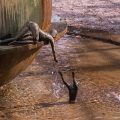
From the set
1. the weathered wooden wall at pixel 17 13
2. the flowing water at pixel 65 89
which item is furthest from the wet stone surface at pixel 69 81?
the weathered wooden wall at pixel 17 13

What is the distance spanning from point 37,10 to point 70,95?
3.61 feet

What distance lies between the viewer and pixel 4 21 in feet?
10.8

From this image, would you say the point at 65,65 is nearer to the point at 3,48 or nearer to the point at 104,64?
the point at 104,64

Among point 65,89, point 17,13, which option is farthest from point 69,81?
point 17,13

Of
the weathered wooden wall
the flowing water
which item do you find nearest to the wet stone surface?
the flowing water

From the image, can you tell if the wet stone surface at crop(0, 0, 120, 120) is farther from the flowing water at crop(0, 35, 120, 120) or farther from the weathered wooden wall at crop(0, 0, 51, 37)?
the weathered wooden wall at crop(0, 0, 51, 37)

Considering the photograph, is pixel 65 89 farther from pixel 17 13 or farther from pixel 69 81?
pixel 17 13

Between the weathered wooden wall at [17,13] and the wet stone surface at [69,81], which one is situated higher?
the weathered wooden wall at [17,13]

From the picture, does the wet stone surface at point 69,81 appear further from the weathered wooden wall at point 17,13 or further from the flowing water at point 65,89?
the weathered wooden wall at point 17,13

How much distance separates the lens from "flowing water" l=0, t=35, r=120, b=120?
383cm

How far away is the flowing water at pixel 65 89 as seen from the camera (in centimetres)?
383

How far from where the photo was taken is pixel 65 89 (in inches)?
174

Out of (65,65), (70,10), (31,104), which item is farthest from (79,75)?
(70,10)

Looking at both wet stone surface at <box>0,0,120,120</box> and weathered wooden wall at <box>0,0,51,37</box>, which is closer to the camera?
weathered wooden wall at <box>0,0,51,37</box>
